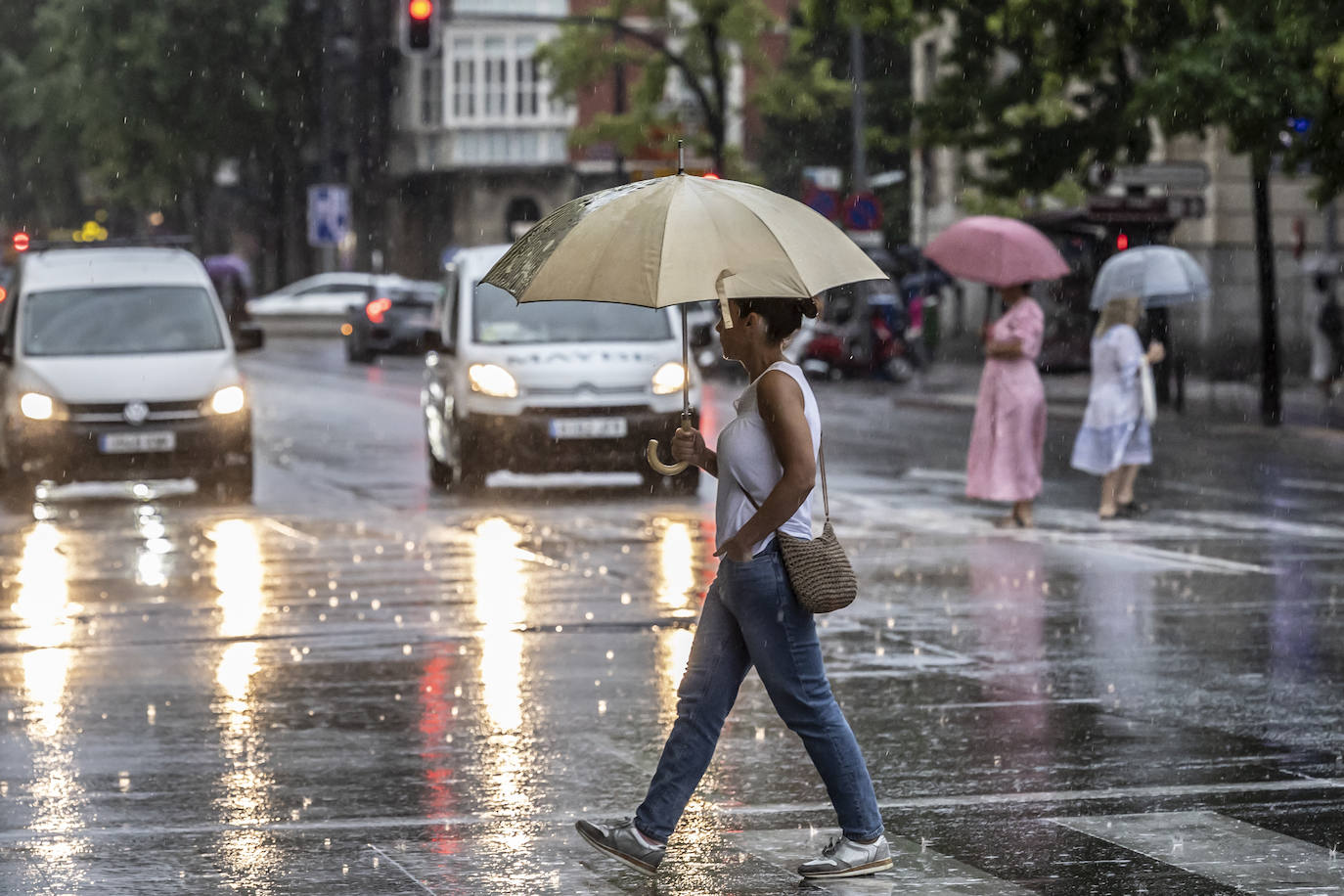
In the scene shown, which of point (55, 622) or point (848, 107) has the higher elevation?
point (848, 107)

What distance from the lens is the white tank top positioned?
618 centimetres

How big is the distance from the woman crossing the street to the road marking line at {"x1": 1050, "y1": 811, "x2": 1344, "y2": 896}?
2.68 ft

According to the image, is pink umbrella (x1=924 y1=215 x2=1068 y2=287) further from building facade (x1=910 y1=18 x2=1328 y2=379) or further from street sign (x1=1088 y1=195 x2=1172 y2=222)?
building facade (x1=910 y1=18 x2=1328 y2=379)

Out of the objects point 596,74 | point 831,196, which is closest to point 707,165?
point 596,74

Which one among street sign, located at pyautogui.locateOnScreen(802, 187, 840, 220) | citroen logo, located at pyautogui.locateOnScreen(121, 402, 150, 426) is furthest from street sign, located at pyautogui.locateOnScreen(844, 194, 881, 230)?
citroen logo, located at pyautogui.locateOnScreen(121, 402, 150, 426)

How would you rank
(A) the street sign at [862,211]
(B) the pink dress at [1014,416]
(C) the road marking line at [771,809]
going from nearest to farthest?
1. (C) the road marking line at [771,809]
2. (B) the pink dress at [1014,416]
3. (A) the street sign at [862,211]

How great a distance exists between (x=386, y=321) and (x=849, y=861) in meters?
37.0

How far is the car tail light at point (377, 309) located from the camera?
42312 mm

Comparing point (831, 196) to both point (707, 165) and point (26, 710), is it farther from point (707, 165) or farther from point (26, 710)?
point (26, 710)

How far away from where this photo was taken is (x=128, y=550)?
14398 millimetres

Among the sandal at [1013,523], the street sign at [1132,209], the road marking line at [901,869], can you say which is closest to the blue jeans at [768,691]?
the road marking line at [901,869]

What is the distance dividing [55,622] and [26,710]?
2.48 metres

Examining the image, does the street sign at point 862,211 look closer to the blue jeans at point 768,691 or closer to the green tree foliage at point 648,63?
the green tree foliage at point 648,63

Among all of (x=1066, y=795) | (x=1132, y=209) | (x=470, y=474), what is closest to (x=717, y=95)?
(x=1132, y=209)
